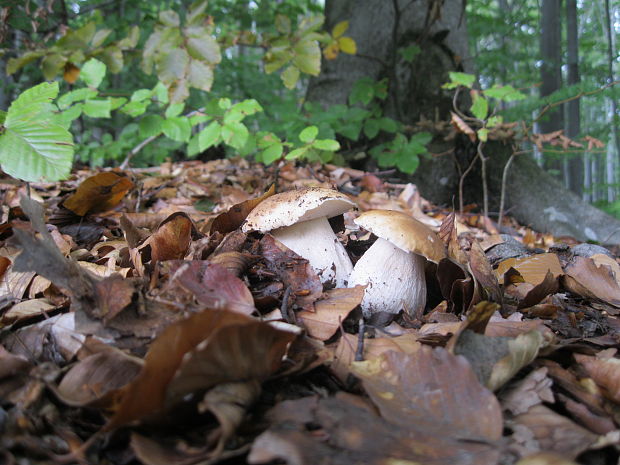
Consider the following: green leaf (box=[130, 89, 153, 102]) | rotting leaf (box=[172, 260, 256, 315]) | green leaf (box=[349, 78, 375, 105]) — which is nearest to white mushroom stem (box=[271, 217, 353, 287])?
rotting leaf (box=[172, 260, 256, 315])

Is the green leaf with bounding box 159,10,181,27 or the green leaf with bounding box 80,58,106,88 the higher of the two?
the green leaf with bounding box 159,10,181,27

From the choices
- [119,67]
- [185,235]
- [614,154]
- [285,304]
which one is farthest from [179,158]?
[614,154]

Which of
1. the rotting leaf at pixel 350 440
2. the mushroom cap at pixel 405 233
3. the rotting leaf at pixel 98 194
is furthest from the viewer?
the rotting leaf at pixel 98 194

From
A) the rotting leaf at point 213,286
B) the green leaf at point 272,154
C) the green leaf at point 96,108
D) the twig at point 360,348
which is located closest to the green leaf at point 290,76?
the green leaf at point 272,154

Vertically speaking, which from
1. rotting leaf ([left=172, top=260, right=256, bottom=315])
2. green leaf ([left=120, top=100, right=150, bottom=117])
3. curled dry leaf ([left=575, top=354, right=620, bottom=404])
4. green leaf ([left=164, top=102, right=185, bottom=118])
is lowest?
curled dry leaf ([left=575, top=354, right=620, bottom=404])

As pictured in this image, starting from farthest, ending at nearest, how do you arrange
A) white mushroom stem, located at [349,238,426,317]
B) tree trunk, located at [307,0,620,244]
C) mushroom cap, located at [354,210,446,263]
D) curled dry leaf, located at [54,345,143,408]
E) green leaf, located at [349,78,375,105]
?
tree trunk, located at [307,0,620,244] < green leaf, located at [349,78,375,105] < white mushroom stem, located at [349,238,426,317] < mushroom cap, located at [354,210,446,263] < curled dry leaf, located at [54,345,143,408]

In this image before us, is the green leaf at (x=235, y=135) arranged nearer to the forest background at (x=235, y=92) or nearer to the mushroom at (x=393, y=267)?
the forest background at (x=235, y=92)

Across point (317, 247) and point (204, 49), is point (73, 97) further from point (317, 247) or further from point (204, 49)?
point (317, 247)

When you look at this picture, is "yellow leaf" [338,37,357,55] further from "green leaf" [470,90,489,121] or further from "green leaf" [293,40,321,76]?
"green leaf" [470,90,489,121]
